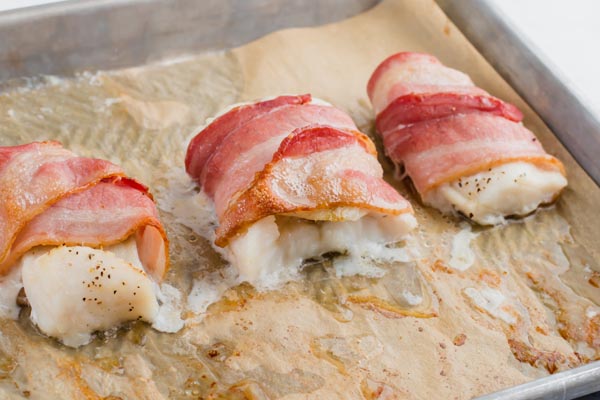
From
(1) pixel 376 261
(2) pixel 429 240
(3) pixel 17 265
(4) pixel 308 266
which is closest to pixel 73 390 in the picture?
(3) pixel 17 265

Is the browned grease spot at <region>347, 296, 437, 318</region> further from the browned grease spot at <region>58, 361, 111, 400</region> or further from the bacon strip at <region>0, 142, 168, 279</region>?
the browned grease spot at <region>58, 361, 111, 400</region>

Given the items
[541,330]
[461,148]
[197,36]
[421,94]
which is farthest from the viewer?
[197,36]

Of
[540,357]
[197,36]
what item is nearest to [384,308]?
[540,357]

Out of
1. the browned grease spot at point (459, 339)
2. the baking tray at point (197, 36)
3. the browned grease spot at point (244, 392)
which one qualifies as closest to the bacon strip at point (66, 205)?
the browned grease spot at point (244, 392)

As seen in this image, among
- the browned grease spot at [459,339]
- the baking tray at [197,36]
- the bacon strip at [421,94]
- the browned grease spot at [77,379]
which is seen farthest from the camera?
the baking tray at [197,36]

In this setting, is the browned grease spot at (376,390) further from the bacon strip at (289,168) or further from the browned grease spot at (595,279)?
the browned grease spot at (595,279)

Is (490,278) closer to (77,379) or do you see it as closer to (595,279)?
(595,279)

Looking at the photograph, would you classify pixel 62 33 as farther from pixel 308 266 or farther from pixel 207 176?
pixel 308 266
